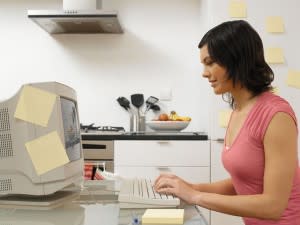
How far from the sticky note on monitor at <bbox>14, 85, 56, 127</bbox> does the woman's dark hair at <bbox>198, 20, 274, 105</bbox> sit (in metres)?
0.53

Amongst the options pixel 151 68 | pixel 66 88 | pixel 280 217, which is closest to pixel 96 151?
pixel 151 68

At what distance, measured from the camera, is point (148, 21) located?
3357 mm

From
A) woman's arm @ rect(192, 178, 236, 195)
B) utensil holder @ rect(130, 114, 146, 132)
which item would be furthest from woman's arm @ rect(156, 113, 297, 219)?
utensil holder @ rect(130, 114, 146, 132)

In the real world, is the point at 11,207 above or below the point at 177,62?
below

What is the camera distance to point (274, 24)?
2744mm

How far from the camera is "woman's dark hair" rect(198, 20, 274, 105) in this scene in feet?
4.27

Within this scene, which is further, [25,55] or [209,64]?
[25,55]

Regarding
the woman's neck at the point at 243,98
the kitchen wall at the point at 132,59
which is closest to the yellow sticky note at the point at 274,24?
the kitchen wall at the point at 132,59

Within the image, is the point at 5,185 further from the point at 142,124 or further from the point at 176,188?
the point at 142,124

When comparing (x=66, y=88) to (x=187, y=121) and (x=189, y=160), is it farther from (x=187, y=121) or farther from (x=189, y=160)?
(x=187, y=121)

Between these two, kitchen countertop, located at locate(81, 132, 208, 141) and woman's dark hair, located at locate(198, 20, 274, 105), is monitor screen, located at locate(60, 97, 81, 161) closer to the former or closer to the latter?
woman's dark hair, located at locate(198, 20, 274, 105)

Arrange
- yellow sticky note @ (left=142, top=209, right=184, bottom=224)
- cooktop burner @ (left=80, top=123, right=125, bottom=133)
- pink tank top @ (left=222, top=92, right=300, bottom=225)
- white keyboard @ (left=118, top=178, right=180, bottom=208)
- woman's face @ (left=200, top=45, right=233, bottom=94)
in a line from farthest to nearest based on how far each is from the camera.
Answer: cooktop burner @ (left=80, top=123, right=125, bottom=133) → woman's face @ (left=200, top=45, right=233, bottom=94) → pink tank top @ (left=222, top=92, right=300, bottom=225) → white keyboard @ (left=118, top=178, right=180, bottom=208) → yellow sticky note @ (left=142, top=209, right=184, bottom=224)

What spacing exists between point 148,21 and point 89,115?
86cm

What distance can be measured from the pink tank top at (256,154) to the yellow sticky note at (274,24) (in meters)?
1.52
